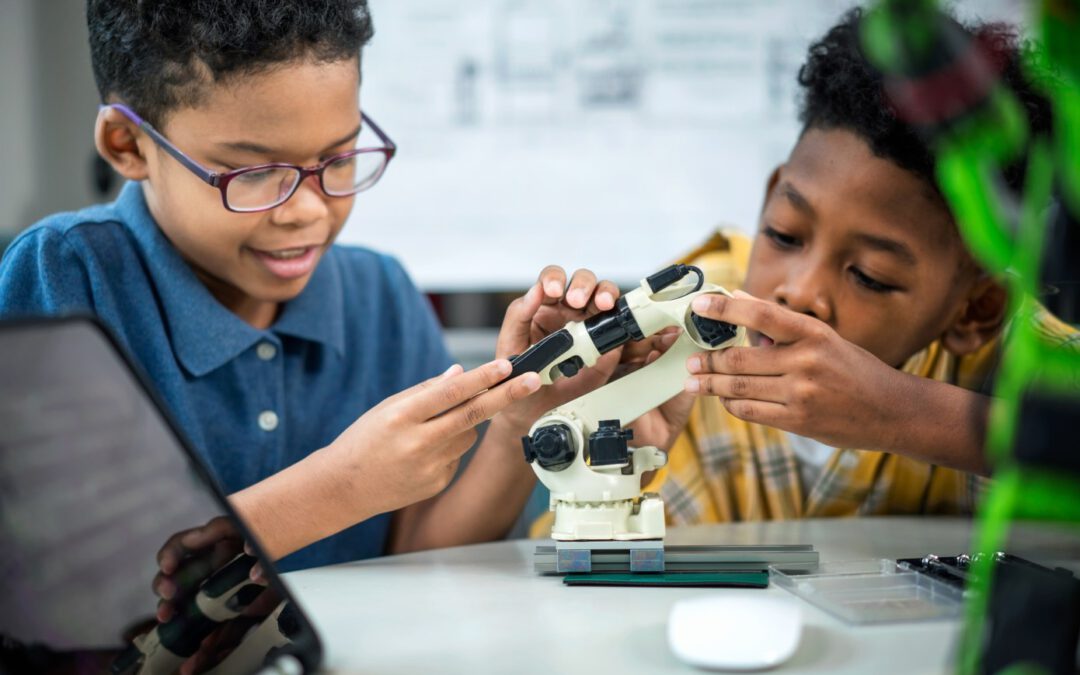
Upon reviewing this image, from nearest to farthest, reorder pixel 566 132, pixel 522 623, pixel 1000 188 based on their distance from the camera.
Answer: pixel 1000 188 < pixel 522 623 < pixel 566 132

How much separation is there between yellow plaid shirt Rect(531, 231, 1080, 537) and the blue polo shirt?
11.5 inches

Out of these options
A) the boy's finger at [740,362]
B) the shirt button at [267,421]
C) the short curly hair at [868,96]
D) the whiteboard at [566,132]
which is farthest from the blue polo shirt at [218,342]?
the whiteboard at [566,132]

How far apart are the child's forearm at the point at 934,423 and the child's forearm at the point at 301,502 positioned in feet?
1.70

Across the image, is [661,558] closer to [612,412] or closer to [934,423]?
[612,412]

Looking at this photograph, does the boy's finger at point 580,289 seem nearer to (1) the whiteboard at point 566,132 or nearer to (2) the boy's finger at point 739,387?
(2) the boy's finger at point 739,387

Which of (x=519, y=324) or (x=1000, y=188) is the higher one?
(x=1000, y=188)

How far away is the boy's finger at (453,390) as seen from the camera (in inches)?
35.9

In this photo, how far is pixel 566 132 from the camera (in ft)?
7.13

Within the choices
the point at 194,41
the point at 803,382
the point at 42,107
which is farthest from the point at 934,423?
the point at 42,107

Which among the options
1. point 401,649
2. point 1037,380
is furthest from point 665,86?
point 1037,380

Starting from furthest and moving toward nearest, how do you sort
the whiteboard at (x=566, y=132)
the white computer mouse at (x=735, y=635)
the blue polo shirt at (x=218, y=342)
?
the whiteboard at (x=566, y=132) → the blue polo shirt at (x=218, y=342) → the white computer mouse at (x=735, y=635)

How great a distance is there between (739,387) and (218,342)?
585 millimetres

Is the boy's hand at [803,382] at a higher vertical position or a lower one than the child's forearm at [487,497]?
higher

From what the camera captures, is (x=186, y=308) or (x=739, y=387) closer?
(x=739, y=387)
